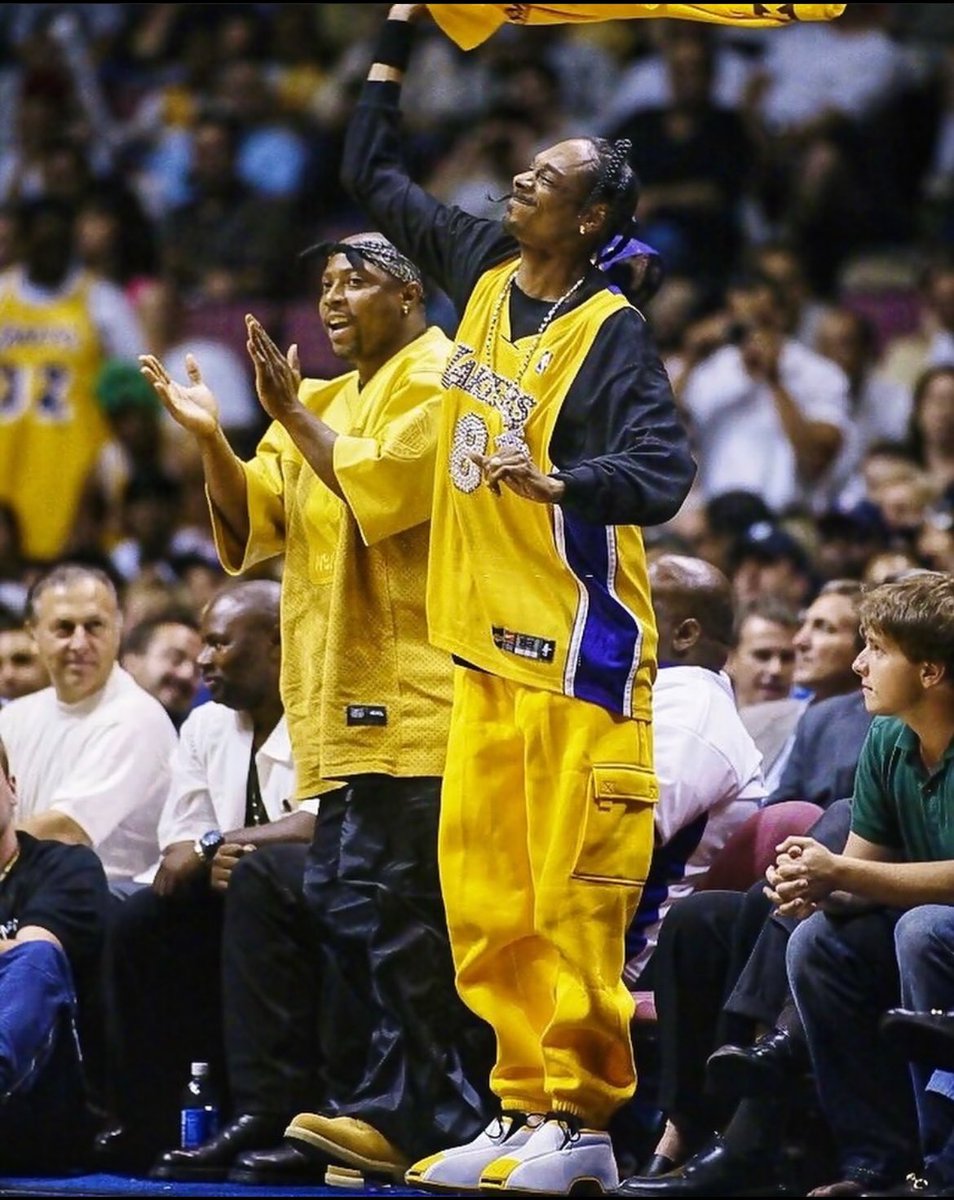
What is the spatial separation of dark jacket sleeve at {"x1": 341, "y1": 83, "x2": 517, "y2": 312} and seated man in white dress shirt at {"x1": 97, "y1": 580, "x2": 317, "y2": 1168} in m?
1.26

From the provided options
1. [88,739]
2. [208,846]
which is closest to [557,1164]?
[208,846]

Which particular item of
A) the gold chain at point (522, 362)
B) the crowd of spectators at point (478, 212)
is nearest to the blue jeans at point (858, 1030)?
the gold chain at point (522, 362)

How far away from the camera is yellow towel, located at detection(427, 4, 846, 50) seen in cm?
542

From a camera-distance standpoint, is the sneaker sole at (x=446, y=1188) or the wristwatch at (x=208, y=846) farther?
the wristwatch at (x=208, y=846)

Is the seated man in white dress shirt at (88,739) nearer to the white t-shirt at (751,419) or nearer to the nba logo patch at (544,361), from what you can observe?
the nba logo patch at (544,361)

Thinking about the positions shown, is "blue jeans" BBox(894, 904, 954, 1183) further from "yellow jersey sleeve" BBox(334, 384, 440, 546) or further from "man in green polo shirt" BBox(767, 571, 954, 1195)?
"yellow jersey sleeve" BBox(334, 384, 440, 546)

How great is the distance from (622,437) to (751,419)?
514 cm

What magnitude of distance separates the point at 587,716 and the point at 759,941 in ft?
2.22

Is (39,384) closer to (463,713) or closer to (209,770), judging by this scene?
(209,770)

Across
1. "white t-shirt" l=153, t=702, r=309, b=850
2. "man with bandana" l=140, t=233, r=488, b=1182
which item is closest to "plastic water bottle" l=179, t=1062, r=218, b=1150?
"man with bandana" l=140, t=233, r=488, b=1182

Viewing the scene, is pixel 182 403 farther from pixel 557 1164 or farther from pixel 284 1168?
pixel 557 1164

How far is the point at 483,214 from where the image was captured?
36.8 ft

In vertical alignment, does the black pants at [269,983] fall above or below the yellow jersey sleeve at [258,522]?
below

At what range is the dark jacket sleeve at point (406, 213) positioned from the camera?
525 centimetres
